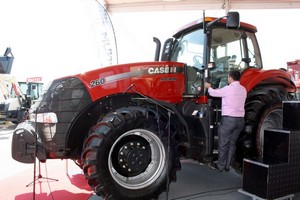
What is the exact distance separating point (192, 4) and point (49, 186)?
9.33 metres

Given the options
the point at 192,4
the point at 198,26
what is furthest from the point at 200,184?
the point at 192,4

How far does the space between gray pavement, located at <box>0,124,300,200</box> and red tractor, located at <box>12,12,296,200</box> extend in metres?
0.41

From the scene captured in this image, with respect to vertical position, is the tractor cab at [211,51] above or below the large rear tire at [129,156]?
above

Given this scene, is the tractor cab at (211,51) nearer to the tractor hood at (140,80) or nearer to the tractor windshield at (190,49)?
the tractor windshield at (190,49)

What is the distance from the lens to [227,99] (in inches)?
149

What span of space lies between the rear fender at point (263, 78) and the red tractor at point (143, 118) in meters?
0.02

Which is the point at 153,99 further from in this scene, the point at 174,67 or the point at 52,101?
the point at 52,101

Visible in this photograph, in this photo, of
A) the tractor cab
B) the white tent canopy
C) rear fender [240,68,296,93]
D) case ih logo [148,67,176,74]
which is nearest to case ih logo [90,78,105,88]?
case ih logo [148,67,176,74]

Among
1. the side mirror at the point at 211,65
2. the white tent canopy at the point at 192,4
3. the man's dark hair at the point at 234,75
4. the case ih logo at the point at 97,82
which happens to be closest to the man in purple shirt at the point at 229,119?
the man's dark hair at the point at 234,75

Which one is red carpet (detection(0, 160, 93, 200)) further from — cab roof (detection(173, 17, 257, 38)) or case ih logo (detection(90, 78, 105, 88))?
cab roof (detection(173, 17, 257, 38))

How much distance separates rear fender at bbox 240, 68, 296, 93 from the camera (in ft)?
13.6

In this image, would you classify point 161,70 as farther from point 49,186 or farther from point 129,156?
point 49,186

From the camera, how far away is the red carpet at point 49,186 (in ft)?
12.6

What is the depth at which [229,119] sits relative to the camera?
3.75m
